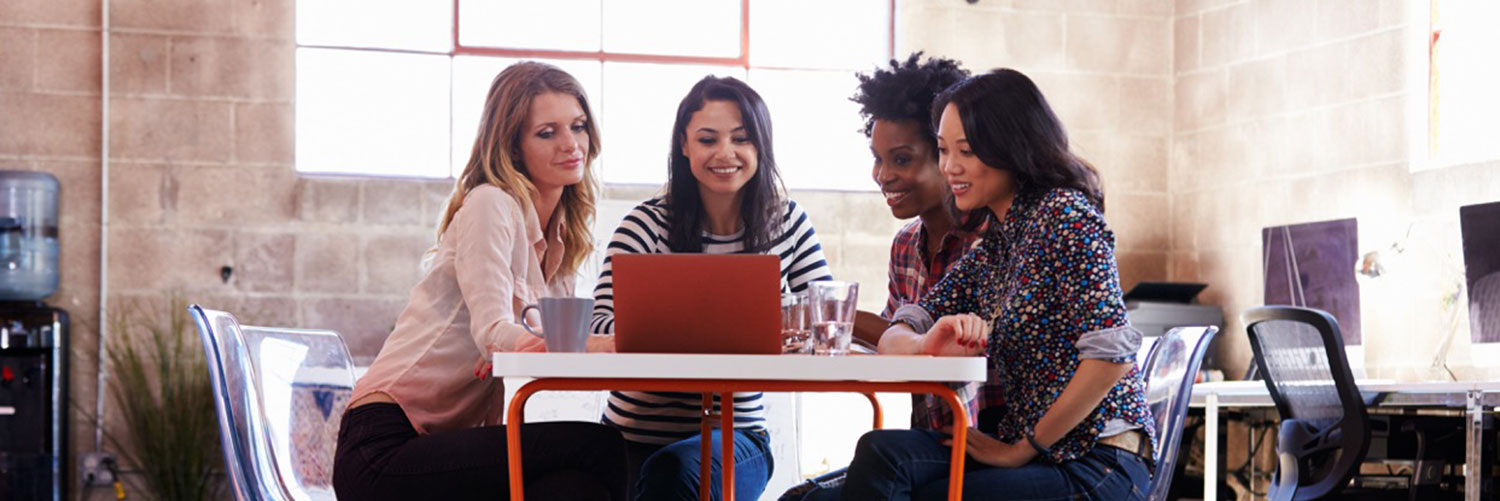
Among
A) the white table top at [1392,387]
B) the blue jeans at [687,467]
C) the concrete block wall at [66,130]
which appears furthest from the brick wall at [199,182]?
the blue jeans at [687,467]

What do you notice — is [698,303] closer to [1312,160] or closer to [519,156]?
[519,156]

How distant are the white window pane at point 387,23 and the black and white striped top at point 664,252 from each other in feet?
12.6

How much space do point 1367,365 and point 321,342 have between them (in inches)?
168

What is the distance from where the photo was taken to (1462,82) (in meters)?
5.30

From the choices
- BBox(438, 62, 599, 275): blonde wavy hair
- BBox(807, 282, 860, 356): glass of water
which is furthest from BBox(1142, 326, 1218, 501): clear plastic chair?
BBox(438, 62, 599, 275): blonde wavy hair

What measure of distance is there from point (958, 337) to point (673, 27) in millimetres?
4700

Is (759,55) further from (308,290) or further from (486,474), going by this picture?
(486,474)

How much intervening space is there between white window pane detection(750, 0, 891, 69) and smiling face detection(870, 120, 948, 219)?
153 inches

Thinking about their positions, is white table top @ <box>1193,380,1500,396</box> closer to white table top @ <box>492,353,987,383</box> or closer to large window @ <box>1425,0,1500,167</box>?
large window @ <box>1425,0,1500,167</box>

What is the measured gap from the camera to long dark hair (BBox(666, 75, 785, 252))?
2705mm

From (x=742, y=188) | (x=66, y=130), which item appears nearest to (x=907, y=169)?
(x=742, y=188)

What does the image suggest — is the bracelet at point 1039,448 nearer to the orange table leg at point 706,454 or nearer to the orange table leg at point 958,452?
the orange table leg at point 958,452

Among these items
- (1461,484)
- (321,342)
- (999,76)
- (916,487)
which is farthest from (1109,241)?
(1461,484)

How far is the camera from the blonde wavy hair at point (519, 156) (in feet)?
7.98
